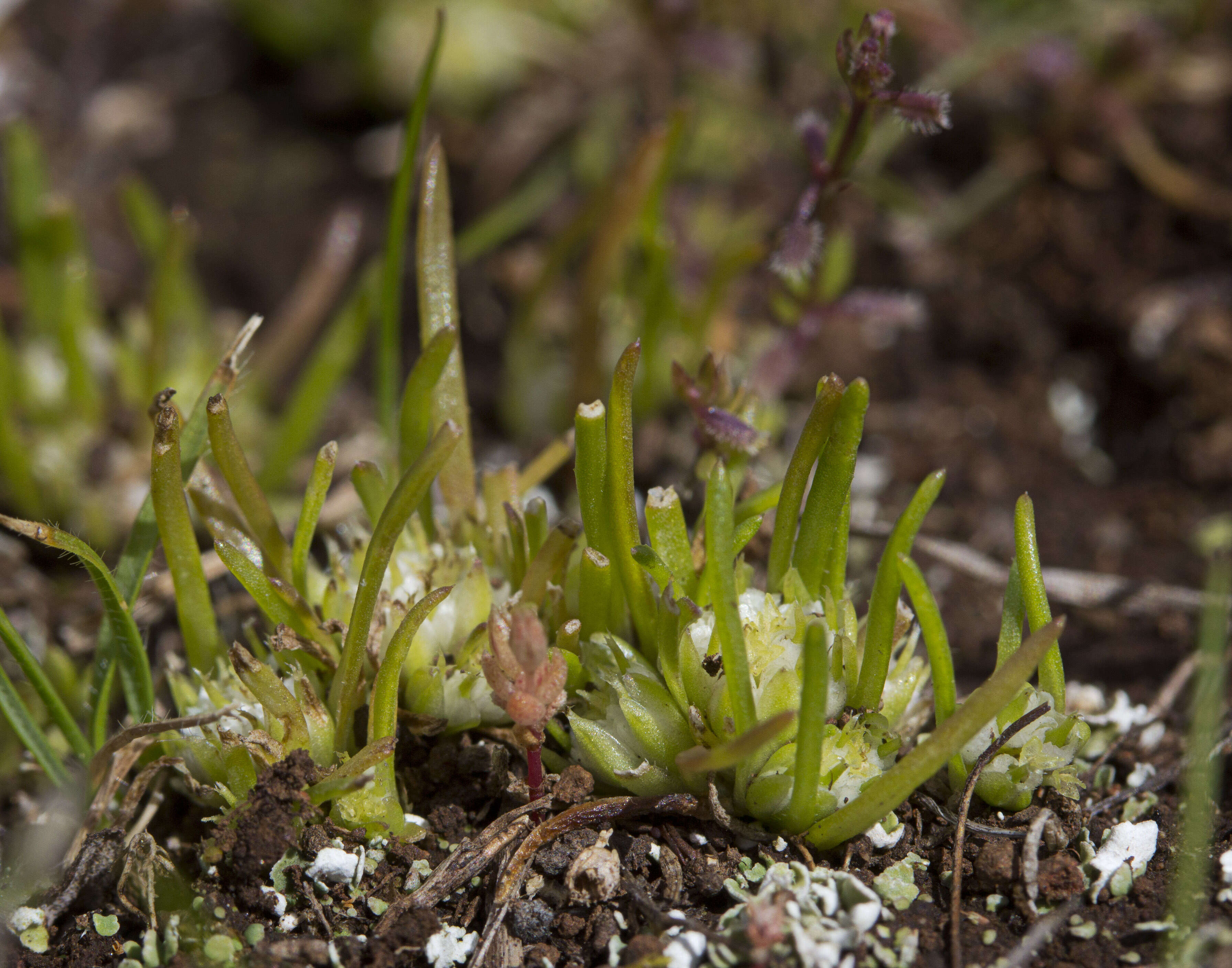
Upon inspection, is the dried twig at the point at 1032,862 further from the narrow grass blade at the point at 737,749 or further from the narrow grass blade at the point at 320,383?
the narrow grass blade at the point at 320,383

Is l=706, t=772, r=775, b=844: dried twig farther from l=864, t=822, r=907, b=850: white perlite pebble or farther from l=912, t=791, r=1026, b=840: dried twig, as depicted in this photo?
l=912, t=791, r=1026, b=840: dried twig

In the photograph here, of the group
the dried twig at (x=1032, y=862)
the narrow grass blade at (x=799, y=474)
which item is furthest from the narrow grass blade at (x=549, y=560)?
the dried twig at (x=1032, y=862)

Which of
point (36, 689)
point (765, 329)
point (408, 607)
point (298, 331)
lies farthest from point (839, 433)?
point (298, 331)

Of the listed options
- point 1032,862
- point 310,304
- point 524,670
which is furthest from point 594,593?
point 310,304

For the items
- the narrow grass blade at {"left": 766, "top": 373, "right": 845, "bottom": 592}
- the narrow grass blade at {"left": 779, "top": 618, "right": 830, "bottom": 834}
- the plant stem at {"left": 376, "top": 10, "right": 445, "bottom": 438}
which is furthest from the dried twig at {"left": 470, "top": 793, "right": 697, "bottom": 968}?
the plant stem at {"left": 376, "top": 10, "right": 445, "bottom": 438}

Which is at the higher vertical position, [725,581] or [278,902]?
[725,581]

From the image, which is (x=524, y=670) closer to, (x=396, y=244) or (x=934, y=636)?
(x=934, y=636)
